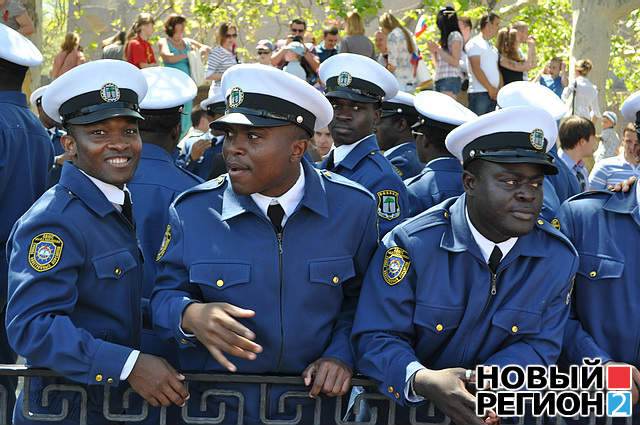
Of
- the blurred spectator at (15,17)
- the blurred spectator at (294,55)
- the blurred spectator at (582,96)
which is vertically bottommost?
the blurred spectator at (15,17)

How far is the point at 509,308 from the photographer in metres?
3.55

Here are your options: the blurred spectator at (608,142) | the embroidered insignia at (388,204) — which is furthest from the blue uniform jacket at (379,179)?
the blurred spectator at (608,142)

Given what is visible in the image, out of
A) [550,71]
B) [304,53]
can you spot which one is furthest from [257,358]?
[550,71]

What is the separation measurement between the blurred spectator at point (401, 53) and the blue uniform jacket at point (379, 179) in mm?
6214

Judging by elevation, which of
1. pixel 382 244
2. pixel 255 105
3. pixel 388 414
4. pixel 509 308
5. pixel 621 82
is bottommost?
pixel 388 414

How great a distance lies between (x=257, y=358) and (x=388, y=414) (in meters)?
0.61

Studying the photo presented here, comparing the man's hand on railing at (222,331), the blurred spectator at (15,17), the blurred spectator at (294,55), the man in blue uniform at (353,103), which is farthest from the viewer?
the blurred spectator at (294,55)

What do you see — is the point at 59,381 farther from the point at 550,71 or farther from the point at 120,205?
the point at 550,71

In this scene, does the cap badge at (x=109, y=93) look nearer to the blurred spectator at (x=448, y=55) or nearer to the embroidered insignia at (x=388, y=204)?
the embroidered insignia at (x=388, y=204)

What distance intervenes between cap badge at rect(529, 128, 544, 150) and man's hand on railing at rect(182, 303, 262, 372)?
1352mm

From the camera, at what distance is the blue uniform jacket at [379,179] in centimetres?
461

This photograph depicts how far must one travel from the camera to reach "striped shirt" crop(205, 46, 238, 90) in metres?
11.2

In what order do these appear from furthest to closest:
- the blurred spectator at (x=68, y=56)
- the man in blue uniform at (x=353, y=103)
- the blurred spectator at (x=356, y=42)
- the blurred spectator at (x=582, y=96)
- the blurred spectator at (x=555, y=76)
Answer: the blurred spectator at (x=555, y=76) → the blurred spectator at (x=582, y=96) → the blurred spectator at (x=68, y=56) → the blurred spectator at (x=356, y=42) → the man in blue uniform at (x=353, y=103)

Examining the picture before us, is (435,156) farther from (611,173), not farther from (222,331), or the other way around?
(611,173)
